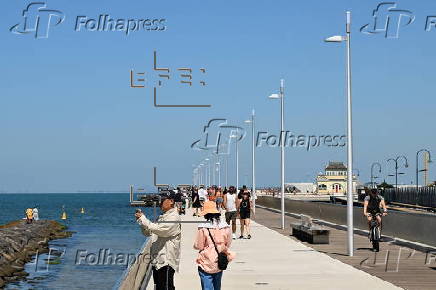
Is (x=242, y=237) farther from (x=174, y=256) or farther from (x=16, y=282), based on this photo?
(x=174, y=256)

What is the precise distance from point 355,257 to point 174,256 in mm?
12592

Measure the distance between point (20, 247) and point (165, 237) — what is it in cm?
4859

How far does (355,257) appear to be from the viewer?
2495 centimetres

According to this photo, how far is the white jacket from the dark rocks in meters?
27.0

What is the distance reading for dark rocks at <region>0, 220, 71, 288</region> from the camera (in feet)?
147

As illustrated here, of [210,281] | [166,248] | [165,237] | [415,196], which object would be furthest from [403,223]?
[415,196]

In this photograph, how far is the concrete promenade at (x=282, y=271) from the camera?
1825 centimetres

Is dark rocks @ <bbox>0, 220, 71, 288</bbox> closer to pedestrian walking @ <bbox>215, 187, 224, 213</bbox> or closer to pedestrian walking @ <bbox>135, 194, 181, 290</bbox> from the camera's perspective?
pedestrian walking @ <bbox>215, 187, 224, 213</bbox>

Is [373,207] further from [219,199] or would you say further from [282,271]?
[219,199]

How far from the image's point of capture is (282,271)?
21.5 m

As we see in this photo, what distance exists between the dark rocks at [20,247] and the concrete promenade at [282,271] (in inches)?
612

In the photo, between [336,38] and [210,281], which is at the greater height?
[336,38]

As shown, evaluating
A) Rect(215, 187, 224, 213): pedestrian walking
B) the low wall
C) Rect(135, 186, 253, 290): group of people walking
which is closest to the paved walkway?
the low wall

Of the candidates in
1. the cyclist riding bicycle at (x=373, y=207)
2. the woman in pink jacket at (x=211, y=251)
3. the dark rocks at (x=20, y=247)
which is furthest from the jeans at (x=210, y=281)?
the dark rocks at (x=20, y=247)
